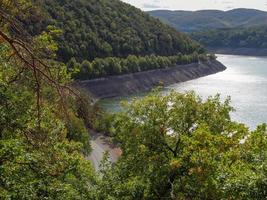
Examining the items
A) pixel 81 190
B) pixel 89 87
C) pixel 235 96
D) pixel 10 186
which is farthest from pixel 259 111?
pixel 10 186

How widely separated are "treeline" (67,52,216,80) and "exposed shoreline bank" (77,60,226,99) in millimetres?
1734

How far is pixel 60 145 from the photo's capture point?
22.7 meters

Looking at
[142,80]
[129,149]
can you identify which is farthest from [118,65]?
[129,149]

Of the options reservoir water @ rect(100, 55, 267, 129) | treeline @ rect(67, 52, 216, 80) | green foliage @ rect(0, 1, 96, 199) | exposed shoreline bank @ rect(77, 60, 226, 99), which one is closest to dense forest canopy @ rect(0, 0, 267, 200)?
green foliage @ rect(0, 1, 96, 199)

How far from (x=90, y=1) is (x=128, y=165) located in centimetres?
16788

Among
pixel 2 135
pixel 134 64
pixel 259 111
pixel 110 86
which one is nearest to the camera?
pixel 2 135

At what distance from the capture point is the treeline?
13512 centimetres

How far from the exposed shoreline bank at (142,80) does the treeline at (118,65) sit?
5.69ft

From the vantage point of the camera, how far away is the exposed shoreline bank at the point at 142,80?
133125mm

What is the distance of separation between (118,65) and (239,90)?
3961cm

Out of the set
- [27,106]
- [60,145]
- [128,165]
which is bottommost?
[128,165]

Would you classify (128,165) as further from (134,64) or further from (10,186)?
(134,64)

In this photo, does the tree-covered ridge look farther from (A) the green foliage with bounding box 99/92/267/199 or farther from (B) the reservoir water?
(A) the green foliage with bounding box 99/92/267/199

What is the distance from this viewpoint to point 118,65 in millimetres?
146875
